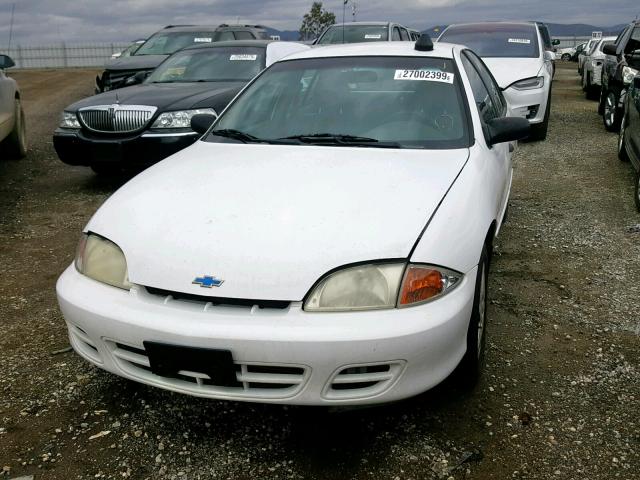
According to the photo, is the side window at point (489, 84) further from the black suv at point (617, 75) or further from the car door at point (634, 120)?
the black suv at point (617, 75)

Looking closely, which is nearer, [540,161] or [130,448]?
[130,448]

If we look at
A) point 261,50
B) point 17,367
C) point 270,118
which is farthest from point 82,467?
point 261,50

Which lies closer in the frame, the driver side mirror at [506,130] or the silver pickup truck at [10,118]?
the driver side mirror at [506,130]

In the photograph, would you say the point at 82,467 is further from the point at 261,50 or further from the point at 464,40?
the point at 464,40

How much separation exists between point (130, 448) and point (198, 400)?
39cm

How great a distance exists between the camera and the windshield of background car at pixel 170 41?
440 inches

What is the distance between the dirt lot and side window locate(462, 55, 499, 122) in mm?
1034

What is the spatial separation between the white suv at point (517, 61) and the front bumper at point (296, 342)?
6.12 meters

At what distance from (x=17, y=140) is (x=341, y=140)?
607cm

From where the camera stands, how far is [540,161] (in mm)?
7793

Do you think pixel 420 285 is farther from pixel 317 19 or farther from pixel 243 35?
pixel 317 19

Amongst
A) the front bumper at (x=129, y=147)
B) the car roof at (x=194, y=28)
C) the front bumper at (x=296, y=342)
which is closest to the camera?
the front bumper at (x=296, y=342)

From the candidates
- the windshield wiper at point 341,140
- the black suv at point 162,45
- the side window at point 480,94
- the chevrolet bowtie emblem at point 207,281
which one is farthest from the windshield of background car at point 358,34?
the chevrolet bowtie emblem at point 207,281

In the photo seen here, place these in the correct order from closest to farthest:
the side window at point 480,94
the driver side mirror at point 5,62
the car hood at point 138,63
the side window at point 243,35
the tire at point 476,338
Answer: the tire at point 476,338 < the side window at point 480,94 < the driver side mirror at point 5,62 < the car hood at point 138,63 < the side window at point 243,35
